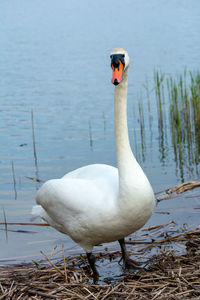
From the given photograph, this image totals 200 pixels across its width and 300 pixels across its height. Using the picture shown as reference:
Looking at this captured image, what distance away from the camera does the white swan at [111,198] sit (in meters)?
4.57

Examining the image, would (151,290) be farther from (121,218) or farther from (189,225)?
(189,225)

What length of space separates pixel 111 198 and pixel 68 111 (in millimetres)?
10435

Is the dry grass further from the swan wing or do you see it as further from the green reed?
the green reed

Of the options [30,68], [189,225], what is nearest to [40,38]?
[30,68]

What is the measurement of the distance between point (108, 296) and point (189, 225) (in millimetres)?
2556

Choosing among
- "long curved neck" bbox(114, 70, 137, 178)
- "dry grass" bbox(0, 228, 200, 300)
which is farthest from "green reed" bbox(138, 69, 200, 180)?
"dry grass" bbox(0, 228, 200, 300)

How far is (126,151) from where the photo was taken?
484 centimetres

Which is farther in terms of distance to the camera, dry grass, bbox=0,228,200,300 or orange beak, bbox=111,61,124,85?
orange beak, bbox=111,61,124,85

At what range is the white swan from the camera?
4566 millimetres

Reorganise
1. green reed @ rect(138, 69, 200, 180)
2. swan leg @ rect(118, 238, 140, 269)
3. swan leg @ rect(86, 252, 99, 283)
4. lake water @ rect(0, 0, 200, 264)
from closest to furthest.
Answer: swan leg @ rect(86, 252, 99, 283)
swan leg @ rect(118, 238, 140, 269)
lake water @ rect(0, 0, 200, 264)
green reed @ rect(138, 69, 200, 180)

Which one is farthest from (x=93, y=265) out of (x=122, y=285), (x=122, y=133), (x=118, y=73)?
(x=118, y=73)

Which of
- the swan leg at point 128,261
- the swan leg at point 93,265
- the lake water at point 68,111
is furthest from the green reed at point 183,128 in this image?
the swan leg at point 93,265

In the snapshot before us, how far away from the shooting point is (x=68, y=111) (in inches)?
587

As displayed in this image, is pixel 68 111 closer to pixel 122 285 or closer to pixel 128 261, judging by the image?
pixel 128 261
